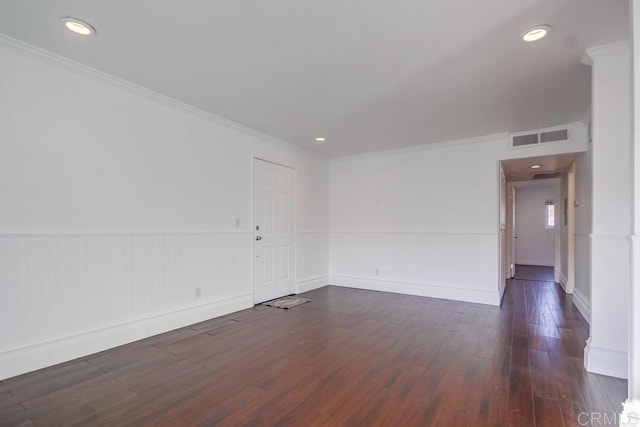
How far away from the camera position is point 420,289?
206 inches

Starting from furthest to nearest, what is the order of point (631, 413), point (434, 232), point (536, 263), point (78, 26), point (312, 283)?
point (536, 263) < point (312, 283) < point (434, 232) < point (78, 26) < point (631, 413)

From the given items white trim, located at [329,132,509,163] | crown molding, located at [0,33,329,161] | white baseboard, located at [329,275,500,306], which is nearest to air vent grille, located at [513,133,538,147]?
white trim, located at [329,132,509,163]

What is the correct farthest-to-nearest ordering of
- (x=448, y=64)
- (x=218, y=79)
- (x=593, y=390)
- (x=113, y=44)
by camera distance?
(x=218, y=79) < (x=448, y=64) < (x=113, y=44) < (x=593, y=390)

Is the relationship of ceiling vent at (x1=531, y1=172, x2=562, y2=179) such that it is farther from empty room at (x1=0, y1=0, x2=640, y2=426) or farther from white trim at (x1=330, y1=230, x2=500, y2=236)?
white trim at (x1=330, y1=230, x2=500, y2=236)

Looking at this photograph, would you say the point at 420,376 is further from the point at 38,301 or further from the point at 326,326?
the point at 38,301

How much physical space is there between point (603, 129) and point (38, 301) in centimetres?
471

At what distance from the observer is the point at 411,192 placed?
541 centimetres

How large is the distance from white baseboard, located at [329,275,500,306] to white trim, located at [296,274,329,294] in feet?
0.58

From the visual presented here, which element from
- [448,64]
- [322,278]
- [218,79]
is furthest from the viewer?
[322,278]

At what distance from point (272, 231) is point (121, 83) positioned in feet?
8.89

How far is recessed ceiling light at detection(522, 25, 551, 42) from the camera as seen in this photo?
7.12 ft

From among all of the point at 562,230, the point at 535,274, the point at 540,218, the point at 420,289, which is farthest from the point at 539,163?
the point at 540,218

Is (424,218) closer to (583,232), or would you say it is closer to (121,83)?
(583,232)

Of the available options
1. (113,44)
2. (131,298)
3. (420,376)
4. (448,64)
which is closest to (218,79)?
(113,44)
